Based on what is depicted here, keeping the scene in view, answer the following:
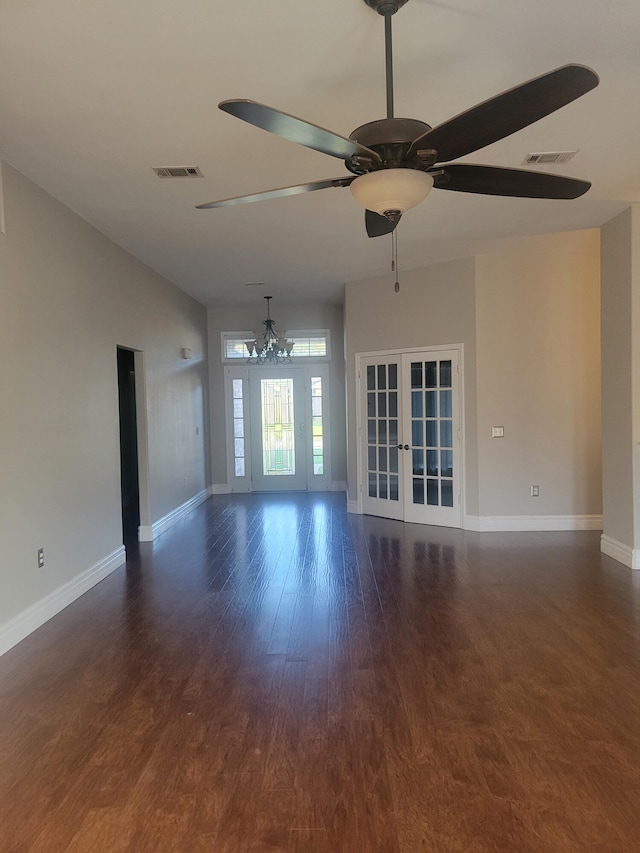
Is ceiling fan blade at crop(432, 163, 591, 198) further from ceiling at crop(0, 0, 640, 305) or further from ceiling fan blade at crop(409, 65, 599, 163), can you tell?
ceiling at crop(0, 0, 640, 305)

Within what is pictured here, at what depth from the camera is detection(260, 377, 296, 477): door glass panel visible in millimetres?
9508

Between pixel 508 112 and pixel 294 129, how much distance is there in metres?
0.67

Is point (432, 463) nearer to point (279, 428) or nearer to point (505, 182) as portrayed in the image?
point (279, 428)

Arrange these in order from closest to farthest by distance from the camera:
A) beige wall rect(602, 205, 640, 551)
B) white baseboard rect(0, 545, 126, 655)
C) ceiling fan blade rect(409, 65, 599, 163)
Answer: ceiling fan blade rect(409, 65, 599, 163) → white baseboard rect(0, 545, 126, 655) → beige wall rect(602, 205, 640, 551)

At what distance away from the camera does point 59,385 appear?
4.23 meters

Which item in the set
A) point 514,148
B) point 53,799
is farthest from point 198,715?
point 514,148

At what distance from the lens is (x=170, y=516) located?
7039 millimetres

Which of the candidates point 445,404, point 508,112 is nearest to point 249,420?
point 445,404

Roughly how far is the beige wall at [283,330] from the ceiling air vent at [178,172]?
5532 millimetres

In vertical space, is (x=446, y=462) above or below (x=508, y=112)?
below

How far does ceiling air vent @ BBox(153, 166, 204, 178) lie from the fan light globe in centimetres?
181

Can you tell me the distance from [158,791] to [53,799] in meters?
0.38

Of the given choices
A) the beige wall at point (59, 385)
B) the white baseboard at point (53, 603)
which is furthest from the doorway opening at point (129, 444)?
the white baseboard at point (53, 603)

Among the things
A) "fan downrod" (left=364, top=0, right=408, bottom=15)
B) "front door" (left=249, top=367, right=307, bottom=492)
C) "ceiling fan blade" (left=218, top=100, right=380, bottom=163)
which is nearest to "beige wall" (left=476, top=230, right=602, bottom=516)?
"front door" (left=249, top=367, right=307, bottom=492)
